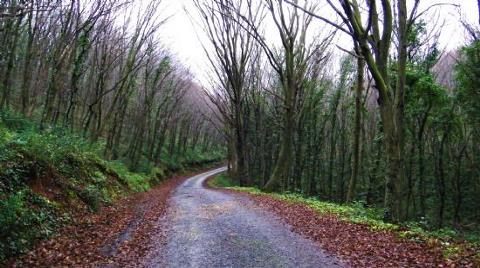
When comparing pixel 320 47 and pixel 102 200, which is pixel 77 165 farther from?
pixel 320 47

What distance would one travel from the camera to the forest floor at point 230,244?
23.5ft

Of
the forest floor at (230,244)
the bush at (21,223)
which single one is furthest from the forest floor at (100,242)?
the bush at (21,223)

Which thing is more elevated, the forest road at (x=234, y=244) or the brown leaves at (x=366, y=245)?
the brown leaves at (x=366, y=245)

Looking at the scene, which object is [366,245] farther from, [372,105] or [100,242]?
[372,105]

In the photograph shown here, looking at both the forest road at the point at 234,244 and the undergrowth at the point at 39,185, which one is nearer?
the forest road at the point at 234,244

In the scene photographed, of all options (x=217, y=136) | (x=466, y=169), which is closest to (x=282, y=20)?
(x=466, y=169)

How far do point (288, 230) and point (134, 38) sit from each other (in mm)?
18743

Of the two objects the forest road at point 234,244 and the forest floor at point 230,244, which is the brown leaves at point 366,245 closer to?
the forest floor at point 230,244

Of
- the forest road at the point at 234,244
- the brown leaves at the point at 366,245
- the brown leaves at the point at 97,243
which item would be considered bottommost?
the brown leaves at the point at 97,243

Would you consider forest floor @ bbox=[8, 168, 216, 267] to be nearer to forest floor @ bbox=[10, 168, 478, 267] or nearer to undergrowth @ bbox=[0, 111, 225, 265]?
forest floor @ bbox=[10, 168, 478, 267]

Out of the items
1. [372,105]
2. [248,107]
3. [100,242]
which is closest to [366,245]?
[100,242]

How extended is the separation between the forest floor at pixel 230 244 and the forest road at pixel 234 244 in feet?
0.06

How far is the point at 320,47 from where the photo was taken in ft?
76.6

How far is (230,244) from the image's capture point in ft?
27.9
